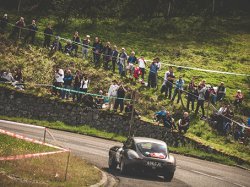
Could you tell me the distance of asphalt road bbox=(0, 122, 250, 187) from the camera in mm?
16697

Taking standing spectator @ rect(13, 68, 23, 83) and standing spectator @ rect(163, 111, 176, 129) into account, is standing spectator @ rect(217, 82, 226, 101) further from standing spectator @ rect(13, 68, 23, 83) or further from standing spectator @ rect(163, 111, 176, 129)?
standing spectator @ rect(13, 68, 23, 83)

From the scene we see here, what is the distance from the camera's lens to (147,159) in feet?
55.9

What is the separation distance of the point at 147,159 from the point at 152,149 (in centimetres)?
76

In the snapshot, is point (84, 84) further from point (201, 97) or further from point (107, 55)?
point (201, 97)

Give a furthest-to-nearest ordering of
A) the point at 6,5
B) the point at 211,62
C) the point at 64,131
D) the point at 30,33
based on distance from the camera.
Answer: the point at 6,5 < the point at 211,62 < the point at 30,33 < the point at 64,131

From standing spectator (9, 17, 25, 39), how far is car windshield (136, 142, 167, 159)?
2089 centimetres

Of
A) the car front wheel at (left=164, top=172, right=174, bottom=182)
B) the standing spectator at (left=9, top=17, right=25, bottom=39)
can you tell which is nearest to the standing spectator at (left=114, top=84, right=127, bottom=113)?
the standing spectator at (left=9, top=17, right=25, bottom=39)

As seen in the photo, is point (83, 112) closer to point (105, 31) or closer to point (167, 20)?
point (105, 31)

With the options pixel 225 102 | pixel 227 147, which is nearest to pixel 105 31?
pixel 225 102

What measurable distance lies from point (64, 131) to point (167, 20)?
30609 millimetres

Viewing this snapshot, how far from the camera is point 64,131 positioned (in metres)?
28.9

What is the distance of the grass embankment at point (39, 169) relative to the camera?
39.0ft

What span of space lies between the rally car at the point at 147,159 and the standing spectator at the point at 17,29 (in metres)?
20.7

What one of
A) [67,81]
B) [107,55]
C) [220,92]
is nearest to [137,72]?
[107,55]
